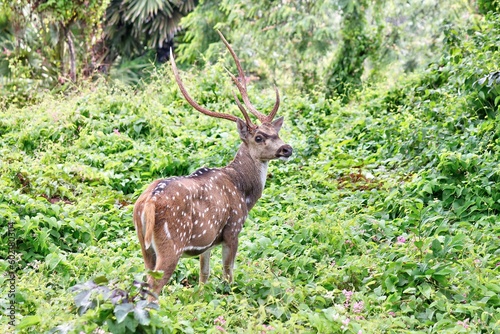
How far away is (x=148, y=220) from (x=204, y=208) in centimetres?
73

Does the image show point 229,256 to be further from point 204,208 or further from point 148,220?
point 148,220

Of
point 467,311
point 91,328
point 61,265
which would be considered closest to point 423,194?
point 467,311

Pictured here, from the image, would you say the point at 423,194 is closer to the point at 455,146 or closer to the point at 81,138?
the point at 455,146

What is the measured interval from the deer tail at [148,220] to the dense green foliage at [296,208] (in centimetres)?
27

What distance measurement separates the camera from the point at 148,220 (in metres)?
5.30

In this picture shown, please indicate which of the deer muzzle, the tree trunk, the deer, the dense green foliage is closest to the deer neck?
the deer

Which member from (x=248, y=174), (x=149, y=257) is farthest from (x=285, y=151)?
(x=149, y=257)

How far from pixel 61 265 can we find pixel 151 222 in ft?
4.67

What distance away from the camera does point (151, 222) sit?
208 inches

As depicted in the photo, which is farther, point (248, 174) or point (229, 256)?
point (248, 174)

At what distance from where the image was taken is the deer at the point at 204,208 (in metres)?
5.45

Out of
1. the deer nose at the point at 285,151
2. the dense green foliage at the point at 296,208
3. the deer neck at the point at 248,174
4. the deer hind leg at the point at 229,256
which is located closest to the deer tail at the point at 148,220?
the dense green foliage at the point at 296,208

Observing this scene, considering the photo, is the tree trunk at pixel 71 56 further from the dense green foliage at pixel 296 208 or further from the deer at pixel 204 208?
the deer at pixel 204 208

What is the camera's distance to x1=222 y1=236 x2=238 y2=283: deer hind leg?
6.18m
